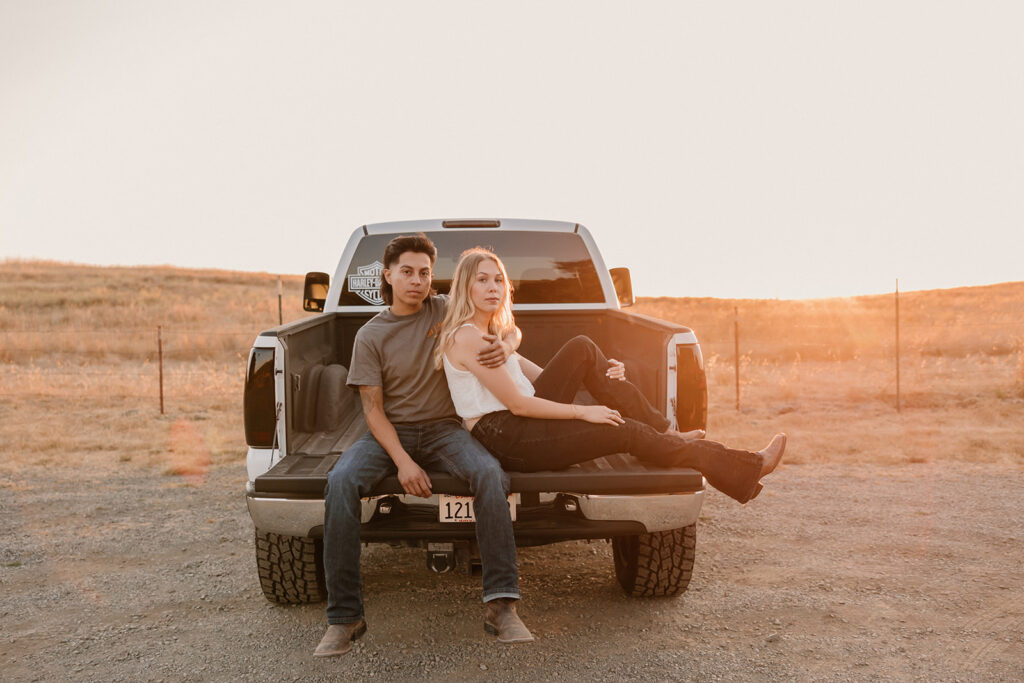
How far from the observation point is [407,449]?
3.38m

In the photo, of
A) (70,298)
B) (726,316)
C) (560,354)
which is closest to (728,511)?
(560,354)

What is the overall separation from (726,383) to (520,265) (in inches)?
360

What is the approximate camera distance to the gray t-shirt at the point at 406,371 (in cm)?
345

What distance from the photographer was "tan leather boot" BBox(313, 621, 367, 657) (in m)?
2.97

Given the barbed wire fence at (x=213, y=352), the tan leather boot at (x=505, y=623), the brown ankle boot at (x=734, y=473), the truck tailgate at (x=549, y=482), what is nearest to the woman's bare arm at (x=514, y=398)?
the truck tailgate at (x=549, y=482)

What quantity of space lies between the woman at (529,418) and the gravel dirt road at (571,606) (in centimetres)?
79

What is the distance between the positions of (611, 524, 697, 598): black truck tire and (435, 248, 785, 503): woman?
1.67ft

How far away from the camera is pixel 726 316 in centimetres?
2873

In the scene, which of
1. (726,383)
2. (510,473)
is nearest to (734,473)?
(510,473)

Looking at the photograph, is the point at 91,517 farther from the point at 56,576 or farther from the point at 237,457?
the point at 237,457

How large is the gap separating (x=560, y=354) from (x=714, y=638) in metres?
1.43

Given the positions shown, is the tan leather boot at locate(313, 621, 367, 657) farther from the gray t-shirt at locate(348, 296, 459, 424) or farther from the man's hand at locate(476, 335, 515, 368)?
the man's hand at locate(476, 335, 515, 368)

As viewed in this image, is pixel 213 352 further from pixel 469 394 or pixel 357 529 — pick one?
pixel 357 529

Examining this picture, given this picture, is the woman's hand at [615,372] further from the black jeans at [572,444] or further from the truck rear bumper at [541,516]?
the truck rear bumper at [541,516]
